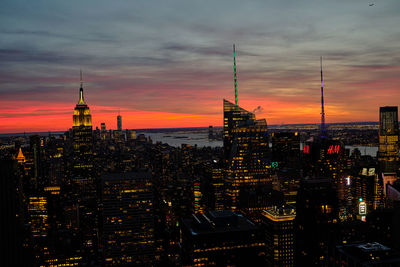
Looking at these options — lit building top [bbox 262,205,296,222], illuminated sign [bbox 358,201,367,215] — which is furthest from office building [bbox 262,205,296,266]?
illuminated sign [bbox 358,201,367,215]

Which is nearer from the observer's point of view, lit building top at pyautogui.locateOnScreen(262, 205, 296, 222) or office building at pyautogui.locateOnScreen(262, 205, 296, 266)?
office building at pyautogui.locateOnScreen(262, 205, 296, 266)

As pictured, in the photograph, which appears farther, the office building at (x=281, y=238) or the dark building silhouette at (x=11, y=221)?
the office building at (x=281, y=238)

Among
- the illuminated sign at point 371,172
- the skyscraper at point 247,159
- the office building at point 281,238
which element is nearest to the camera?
the office building at point 281,238

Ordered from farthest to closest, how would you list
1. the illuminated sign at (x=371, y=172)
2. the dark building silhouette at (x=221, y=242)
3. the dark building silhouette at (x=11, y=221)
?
the illuminated sign at (x=371, y=172)
the dark building silhouette at (x=221, y=242)
the dark building silhouette at (x=11, y=221)

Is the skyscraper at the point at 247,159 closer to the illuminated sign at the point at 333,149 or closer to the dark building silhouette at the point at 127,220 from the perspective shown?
the dark building silhouette at the point at 127,220

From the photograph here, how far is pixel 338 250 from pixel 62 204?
12487cm

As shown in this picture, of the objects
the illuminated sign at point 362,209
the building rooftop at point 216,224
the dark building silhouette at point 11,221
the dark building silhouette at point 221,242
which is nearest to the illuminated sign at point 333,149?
the illuminated sign at point 362,209

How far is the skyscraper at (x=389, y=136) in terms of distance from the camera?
190875mm

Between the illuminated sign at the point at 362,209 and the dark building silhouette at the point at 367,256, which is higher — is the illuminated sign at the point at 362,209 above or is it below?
below

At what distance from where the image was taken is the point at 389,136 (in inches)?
7623

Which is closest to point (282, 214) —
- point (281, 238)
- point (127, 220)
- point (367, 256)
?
point (281, 238)

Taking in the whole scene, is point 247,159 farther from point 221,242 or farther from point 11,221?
point 11,221

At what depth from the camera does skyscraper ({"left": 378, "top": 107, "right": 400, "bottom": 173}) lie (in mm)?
190875

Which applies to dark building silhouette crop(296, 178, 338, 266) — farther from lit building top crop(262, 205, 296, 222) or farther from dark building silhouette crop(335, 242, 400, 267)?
lit building top crop(262, 205, 296, 222)
